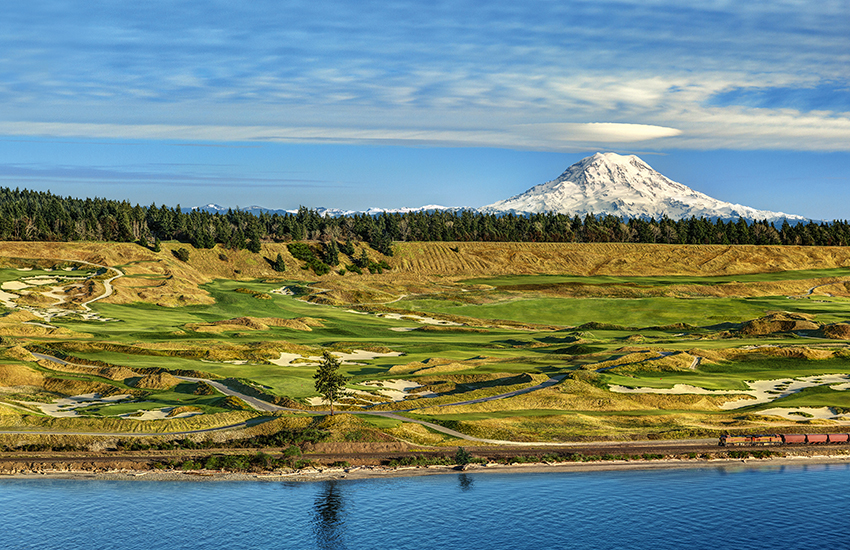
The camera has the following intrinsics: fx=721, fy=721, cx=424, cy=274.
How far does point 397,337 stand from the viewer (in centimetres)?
13212

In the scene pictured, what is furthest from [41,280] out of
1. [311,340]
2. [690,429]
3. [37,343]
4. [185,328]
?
[690,429]

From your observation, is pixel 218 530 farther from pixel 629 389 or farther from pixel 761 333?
pixel 761 333

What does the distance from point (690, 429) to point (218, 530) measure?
145 ft

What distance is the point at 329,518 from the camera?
50812 mm

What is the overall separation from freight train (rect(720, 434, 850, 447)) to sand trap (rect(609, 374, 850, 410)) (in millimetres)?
12150

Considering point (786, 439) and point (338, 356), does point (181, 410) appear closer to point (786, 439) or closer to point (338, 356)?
point (338, 356)

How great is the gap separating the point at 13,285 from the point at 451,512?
471ft

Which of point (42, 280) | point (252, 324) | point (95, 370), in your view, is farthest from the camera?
point (42, 280)

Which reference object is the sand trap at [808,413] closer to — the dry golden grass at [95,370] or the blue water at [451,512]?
the blue water at [451,512]

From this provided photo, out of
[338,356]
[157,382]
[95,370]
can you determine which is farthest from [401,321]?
[157,382]

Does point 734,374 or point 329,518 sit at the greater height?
point 734,374

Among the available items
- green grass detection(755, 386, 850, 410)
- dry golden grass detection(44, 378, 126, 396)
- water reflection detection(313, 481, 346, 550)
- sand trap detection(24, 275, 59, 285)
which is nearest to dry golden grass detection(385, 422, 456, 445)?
water reflection detection(313, 481, 346, 550)

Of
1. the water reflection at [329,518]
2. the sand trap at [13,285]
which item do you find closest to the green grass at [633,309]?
the sand trap at [13,285]

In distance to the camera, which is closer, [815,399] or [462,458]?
[462,458]
